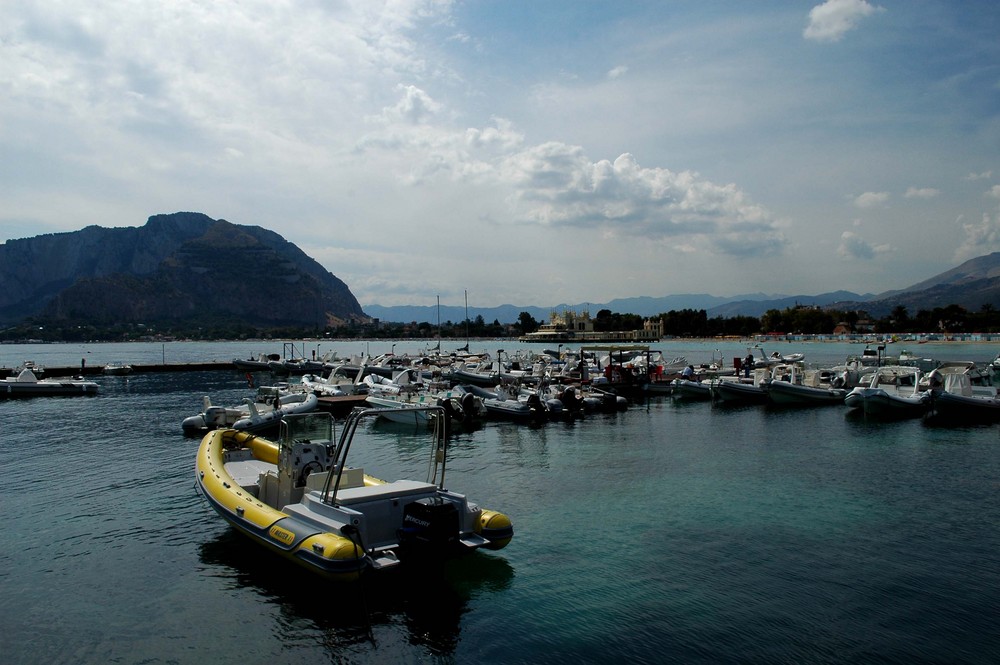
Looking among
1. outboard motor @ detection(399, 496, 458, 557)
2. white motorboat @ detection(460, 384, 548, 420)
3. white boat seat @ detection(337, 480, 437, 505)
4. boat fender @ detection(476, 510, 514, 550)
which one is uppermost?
white boat seat @ detection(337, 480, 437, 505)

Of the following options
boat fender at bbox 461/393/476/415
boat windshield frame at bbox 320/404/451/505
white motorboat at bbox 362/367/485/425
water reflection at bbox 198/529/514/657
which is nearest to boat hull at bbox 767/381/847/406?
white motorboat at bbox 362/367/485/425

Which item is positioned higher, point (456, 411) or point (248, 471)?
point (248, 471)

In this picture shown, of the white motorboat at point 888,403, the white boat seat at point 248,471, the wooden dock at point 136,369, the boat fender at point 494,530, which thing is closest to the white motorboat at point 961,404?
the white motorboat at point 888,403

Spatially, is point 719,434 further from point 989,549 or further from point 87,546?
point 87,546

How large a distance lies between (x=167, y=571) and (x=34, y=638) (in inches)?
111

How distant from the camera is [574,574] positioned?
12.5m

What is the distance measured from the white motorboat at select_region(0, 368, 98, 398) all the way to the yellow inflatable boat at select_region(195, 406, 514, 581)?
152 feet

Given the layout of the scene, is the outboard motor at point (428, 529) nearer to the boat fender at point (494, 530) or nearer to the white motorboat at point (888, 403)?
the boat fender at point (494, 530)

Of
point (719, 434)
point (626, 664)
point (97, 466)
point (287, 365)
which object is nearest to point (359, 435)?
point (97, 466)

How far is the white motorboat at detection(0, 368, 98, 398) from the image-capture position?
50281mm

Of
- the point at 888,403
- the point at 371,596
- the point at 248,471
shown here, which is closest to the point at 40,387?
the point at 248,471

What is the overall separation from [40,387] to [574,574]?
2117 inches

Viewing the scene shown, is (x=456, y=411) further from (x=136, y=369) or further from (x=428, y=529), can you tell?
(x=136, y=369)

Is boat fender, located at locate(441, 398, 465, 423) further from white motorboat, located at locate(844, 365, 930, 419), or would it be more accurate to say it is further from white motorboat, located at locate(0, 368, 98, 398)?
white motorboat, located at locate(0, 368, 98, 398)
